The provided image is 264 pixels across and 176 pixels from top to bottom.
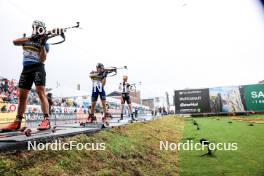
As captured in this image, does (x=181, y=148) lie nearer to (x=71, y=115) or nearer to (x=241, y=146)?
(x=241, y=146)

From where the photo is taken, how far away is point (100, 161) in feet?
16.3

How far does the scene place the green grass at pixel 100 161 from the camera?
3695mm

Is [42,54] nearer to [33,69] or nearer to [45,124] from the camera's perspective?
[33,69]

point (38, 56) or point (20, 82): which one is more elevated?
point (38, 56)

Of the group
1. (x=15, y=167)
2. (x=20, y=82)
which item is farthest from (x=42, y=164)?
(x=20, y=82)

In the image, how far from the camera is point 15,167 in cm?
349

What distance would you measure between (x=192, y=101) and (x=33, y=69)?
36839 millimetres

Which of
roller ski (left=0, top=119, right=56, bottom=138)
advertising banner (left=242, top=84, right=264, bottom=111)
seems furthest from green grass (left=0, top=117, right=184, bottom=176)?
advertising banner (left=242, top=84, right=264, bottom=111)

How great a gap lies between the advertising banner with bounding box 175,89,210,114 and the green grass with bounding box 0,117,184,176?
3350 cm

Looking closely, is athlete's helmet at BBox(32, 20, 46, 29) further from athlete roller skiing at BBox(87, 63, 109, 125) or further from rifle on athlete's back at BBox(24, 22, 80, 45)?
athlete roller skiing at BBox(87, 63, 109, 125)

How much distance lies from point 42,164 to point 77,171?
0.58 m

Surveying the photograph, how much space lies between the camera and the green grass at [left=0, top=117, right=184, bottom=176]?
3695 millimetres

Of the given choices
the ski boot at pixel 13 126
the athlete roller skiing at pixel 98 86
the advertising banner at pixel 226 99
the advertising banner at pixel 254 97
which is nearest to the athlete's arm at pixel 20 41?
the ski boot at pixel 13 126

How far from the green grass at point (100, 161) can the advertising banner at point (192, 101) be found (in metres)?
33.5
